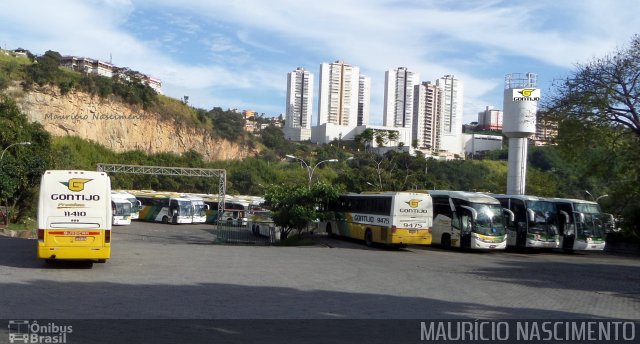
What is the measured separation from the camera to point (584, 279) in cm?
2070

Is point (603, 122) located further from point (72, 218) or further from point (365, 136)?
point (365, 136)

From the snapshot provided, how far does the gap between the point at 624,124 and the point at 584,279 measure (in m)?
9.75

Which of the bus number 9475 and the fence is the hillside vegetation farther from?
the bus number 9475

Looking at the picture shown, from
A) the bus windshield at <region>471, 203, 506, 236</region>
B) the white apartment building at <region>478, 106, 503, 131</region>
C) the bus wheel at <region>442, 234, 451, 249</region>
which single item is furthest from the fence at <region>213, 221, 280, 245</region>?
the white apartment building at <region>478, 106, 503, 131</region>

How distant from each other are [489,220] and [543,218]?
130 inches

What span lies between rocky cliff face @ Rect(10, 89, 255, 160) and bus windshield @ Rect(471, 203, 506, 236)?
214 ft

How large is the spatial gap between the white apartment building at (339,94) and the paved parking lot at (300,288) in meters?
117

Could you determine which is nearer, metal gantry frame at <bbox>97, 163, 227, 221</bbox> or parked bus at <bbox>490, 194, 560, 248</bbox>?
parked bus at <bbox>490, 194, 560, 248</bbox>

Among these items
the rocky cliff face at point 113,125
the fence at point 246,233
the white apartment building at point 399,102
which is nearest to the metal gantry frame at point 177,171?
the fence at point 246,233

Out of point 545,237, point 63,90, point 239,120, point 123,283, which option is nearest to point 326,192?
point 545,237

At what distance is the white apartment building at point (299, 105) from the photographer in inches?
6152

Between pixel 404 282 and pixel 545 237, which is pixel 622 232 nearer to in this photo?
pixel 545 237

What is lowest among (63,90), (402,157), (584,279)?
(584,279)

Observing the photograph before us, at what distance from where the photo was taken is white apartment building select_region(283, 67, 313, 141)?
156 meters
